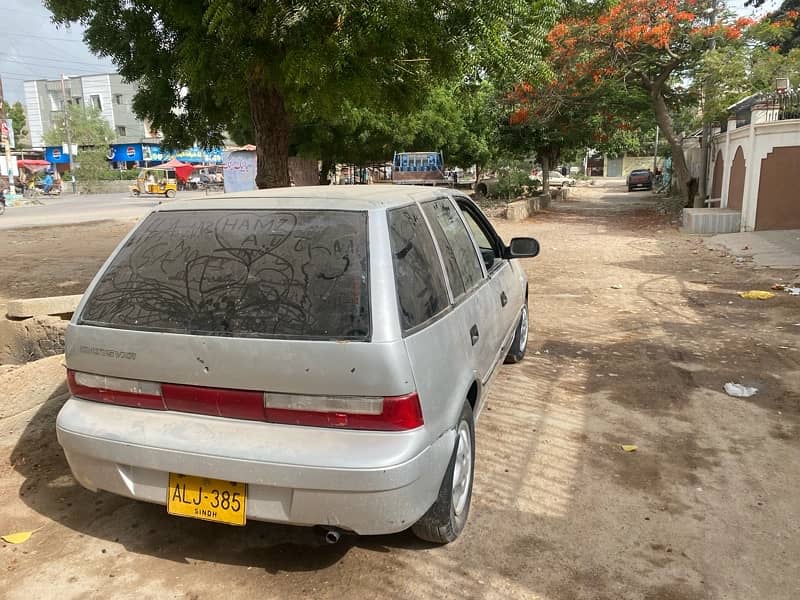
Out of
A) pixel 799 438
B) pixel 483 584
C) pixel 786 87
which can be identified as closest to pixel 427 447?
pixel 483 584

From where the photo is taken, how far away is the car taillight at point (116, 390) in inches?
107

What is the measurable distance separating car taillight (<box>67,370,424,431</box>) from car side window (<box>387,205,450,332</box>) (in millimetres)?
350

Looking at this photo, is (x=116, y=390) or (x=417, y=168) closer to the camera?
(x=116, y=390)

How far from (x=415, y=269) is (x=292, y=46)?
325cm

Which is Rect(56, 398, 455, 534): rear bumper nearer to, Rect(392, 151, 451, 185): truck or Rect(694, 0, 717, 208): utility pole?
Rect(694, 0, 717, 208): utility pole

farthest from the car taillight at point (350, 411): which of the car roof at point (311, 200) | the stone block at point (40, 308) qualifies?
the stone block at point (40, 308)

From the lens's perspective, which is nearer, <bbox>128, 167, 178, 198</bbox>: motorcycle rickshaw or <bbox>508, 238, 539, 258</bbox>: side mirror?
<bbox>508, 238, 539, 258</bbox>: side mirror

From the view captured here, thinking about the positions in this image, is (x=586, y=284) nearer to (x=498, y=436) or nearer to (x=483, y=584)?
(x=498, y=436)

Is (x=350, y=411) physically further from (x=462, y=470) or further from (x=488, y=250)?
(x=488, y=250)

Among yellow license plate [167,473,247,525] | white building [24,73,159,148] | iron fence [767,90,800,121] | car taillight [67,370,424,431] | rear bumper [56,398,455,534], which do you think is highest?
white building [24,73,159,148]

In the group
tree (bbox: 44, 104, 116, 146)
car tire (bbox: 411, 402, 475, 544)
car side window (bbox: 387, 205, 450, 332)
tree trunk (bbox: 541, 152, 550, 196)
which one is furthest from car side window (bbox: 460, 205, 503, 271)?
tree (bbox: 44, 104, 116, 146)

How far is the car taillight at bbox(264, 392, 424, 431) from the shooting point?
2.46 m

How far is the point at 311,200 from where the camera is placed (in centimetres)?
295

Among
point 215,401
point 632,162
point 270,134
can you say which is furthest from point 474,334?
point 632,162
